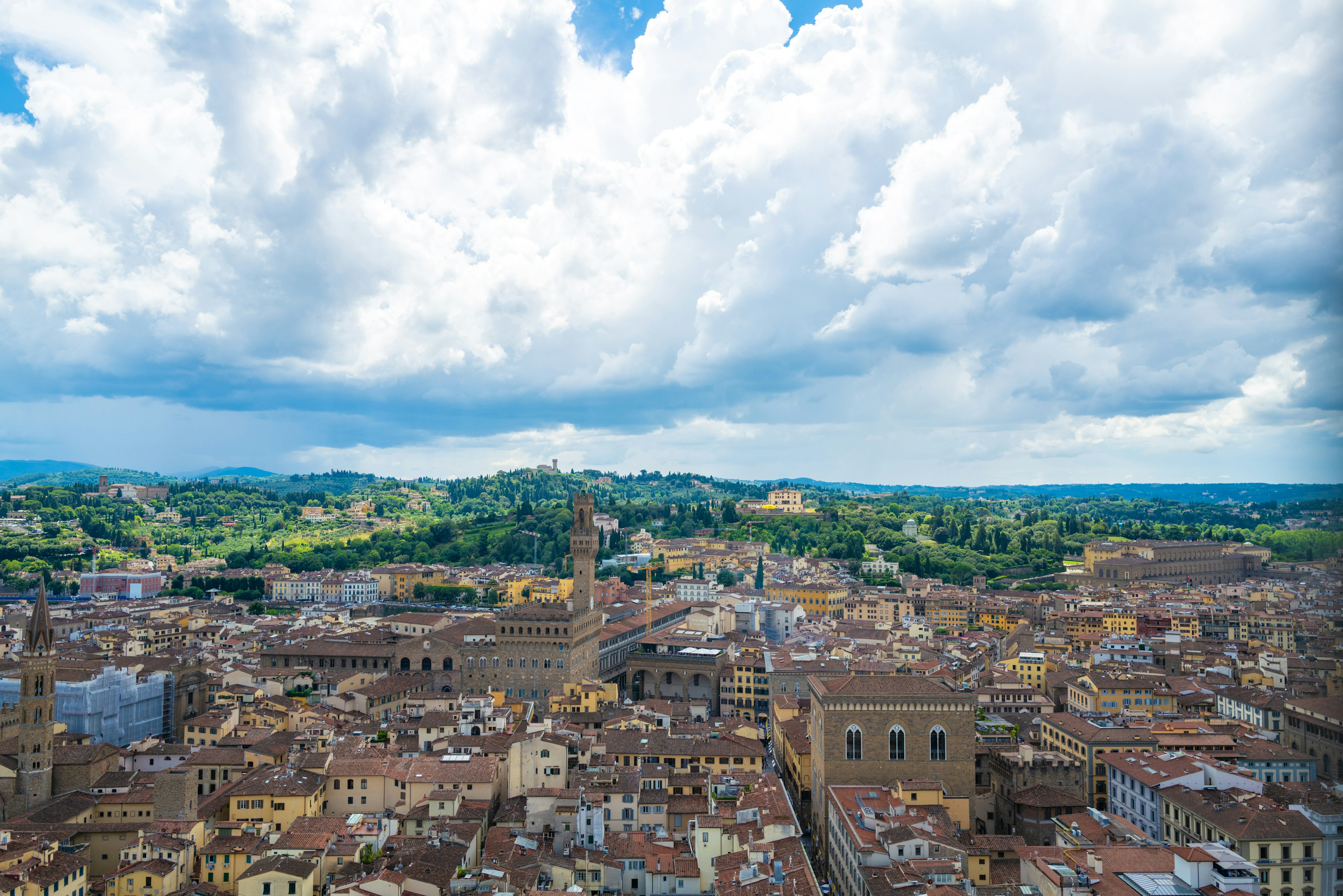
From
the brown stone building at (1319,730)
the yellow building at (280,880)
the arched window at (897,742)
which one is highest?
the brown stone building at (1319,730)

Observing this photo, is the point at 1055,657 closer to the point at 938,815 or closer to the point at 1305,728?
the point at 1305,728

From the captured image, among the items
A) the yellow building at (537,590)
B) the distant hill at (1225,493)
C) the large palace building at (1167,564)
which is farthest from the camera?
the large palace building at (1167,564)

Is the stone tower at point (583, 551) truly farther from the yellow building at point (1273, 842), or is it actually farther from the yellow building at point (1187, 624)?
the yellow building at point (1187, 624)

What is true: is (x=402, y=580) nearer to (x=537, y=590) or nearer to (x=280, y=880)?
(x=537, y=590)

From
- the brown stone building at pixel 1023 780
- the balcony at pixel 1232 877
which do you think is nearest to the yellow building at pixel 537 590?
the brown stone building at pixel 1023 780

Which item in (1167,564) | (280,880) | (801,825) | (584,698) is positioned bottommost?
(801,825)

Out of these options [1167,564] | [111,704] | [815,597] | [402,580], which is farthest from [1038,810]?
[1167,564]
